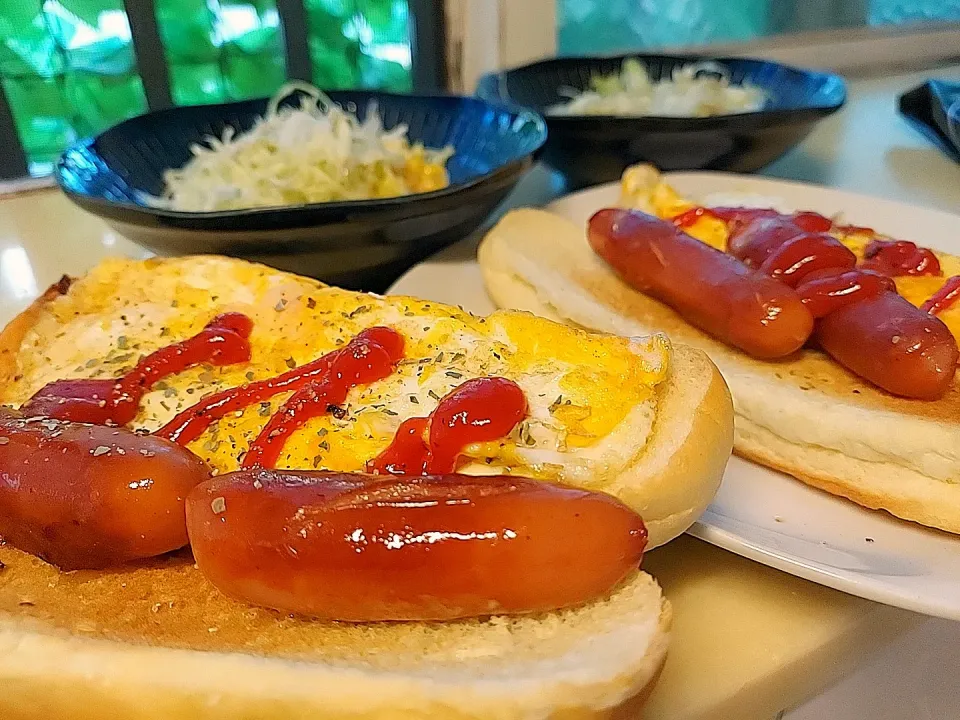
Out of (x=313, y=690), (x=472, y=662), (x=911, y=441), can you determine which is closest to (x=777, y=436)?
(x=911, y=441)

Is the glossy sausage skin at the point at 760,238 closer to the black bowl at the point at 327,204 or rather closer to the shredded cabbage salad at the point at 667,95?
the black bowl at the point at 327,204

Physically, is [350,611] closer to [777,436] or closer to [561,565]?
[561,565]

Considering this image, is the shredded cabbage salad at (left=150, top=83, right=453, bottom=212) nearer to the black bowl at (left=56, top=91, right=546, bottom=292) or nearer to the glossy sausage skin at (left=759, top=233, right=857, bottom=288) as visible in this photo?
the black bowl at (left=56, top=91, right=546, bottom=292)

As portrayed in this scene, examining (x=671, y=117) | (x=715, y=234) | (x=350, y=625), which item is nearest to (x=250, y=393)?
(x=350, y=625)

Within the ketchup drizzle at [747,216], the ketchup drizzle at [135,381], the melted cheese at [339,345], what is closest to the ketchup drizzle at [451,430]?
the melted cheese at [339,345]

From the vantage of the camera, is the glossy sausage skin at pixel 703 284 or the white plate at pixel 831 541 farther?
the glossy sausage skin at pixel 703 284
